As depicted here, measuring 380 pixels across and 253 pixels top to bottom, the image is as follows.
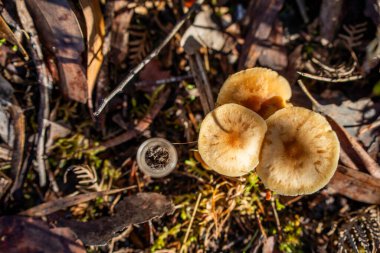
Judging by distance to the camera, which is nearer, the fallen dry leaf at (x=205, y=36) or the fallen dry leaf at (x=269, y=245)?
the fallen dry leaf at (x=269, y=245)

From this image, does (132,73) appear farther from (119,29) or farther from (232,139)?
(232,139)

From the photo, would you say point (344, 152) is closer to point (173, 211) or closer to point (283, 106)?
point (283, 106)

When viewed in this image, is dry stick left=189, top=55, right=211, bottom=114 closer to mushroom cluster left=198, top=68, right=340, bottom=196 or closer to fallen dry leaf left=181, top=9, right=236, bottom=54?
fallen dry leaf left=181, top=9, right=236, bottom=54

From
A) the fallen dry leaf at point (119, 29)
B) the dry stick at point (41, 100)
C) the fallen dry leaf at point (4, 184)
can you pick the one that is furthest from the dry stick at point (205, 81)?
the fallen dry leaf at point (4, 184)

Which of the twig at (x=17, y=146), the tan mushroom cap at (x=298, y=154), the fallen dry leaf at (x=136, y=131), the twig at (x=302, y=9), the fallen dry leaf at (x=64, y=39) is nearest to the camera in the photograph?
the tan mushroom cap at (x=298, y=154)

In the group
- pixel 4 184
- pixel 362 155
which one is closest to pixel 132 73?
pixel 4 184

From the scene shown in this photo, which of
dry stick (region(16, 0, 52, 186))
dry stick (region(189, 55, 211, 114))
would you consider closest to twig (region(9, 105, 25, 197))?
dry stick (region(16, 0, 52, 186))

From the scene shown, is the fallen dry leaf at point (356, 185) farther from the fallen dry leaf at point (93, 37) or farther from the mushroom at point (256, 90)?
the fallen dry leaf at point (93, 37)

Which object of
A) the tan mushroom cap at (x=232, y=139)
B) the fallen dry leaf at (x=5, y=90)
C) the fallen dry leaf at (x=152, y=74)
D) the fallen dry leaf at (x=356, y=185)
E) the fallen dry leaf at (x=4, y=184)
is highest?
the fallen dry leaf at (x=5, y=90)
